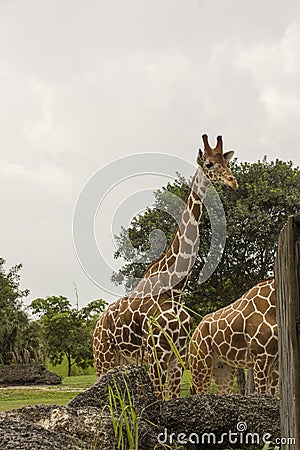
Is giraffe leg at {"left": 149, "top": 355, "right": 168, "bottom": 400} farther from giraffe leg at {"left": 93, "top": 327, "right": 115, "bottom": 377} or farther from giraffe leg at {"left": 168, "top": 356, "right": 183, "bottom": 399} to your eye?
giraffe leg at {"left": 93, "top": 327, "right": 115, "bottom": 377}

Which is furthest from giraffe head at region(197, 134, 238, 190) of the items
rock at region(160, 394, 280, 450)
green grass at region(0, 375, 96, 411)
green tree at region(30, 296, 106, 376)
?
green tree at region(30, 296, 106, 376)

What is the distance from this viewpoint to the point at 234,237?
1147 centimetres

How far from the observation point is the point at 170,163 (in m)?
6.25

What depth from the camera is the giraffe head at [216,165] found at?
5.33m

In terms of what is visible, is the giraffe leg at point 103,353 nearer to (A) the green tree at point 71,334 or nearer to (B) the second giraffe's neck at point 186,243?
(B) the second giraffe's neck at point 186,243

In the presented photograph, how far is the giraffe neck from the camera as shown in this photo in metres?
5.38

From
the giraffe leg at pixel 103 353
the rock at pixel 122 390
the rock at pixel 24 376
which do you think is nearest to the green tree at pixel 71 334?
the rock at pixel 24 376

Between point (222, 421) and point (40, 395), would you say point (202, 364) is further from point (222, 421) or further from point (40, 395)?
point (40, 395)

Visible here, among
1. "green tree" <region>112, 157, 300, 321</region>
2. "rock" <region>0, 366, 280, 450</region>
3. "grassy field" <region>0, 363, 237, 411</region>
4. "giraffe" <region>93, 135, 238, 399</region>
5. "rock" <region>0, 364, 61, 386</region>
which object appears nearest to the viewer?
"rock" <region>0, 366, 280, 450</region>

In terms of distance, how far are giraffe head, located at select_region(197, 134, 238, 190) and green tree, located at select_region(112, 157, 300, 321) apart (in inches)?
226

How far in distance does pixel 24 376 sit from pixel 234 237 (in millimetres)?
4813

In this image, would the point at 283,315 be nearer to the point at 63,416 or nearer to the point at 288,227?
the point at 288,227

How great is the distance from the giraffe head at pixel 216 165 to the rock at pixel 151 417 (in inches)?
74.3

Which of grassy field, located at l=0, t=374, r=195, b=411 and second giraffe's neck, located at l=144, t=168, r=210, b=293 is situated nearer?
Answer: second giraffe's neck, located at l=144, t=168, r=210, b=293
